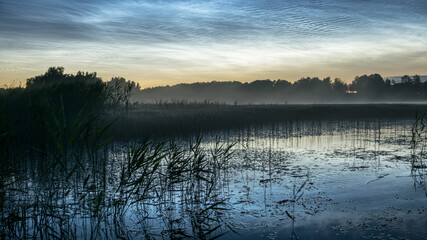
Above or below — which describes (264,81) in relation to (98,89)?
above

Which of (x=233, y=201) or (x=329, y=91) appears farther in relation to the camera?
(x=329, y=91)

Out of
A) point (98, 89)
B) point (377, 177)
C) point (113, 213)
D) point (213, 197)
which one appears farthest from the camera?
point (98, 89)

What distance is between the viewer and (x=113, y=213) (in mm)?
6695

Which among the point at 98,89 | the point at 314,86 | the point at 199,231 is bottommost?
the point at 199,231

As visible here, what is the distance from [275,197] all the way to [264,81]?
12922 cm

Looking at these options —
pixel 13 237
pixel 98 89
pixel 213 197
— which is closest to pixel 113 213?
pixel 13 237

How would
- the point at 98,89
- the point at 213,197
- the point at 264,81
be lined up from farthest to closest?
the point at 264,81 < the point at 98,89 < the point at 213,197

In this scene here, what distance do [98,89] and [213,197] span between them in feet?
39.7

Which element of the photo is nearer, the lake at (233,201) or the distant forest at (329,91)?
the lake at (233,201)

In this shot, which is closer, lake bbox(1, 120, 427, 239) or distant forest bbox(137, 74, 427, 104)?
lake bbox(1, 120, 427, 239)

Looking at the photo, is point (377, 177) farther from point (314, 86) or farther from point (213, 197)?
point (314, 86)

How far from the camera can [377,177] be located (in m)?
9.43

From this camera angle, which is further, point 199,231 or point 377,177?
point 377,177

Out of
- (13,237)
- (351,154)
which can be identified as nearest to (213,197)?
(13,237)
